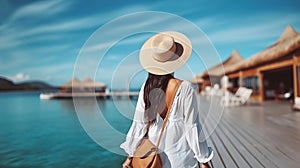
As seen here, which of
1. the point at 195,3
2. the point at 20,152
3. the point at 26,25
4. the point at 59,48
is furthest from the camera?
the point at 59,48

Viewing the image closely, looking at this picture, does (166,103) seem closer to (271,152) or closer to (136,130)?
(136,130)

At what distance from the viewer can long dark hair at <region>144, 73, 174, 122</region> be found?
106cm

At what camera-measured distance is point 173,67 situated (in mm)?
1065

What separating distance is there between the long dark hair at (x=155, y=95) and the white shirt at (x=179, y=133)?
2 cm

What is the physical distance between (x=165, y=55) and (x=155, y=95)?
157mm

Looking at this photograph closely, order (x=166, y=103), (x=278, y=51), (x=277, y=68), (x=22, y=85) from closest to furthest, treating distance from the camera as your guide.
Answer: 1. (x=166, y=103)
2. (x=278, y=51)
3. (x=277, y=68)
4. (x=22, y=85)

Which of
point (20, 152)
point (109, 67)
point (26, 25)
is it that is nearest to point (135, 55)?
point (109, 67)

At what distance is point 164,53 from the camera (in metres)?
1.06

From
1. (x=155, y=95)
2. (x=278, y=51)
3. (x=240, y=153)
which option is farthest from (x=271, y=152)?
(x=278, y=51)

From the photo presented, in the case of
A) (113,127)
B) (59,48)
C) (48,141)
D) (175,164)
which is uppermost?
(59,48)

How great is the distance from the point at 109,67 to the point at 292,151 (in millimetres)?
2178

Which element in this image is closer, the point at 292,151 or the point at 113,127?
the point at 113,127

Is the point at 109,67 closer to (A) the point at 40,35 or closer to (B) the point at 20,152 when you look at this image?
(B) the point at 20,152

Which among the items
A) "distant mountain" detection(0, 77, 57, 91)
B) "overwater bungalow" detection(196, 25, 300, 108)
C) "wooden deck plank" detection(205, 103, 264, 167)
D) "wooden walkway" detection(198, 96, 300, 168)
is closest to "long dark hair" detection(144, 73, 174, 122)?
"wooden walkway" detection(198, 96, 300, 168)
